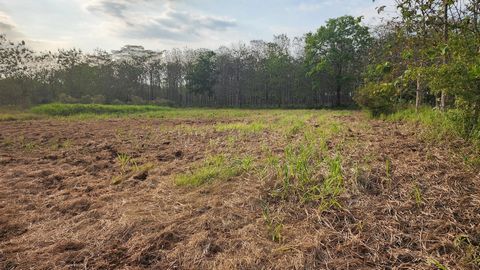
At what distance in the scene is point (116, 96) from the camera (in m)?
34.2

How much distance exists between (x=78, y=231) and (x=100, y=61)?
36129 millimetres

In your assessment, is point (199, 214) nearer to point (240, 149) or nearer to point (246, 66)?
point (240, 149)

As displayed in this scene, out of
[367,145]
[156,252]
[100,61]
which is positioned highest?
[100,61]

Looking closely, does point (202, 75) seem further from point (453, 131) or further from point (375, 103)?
point (453, 131)

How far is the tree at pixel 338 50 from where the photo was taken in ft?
A: 107

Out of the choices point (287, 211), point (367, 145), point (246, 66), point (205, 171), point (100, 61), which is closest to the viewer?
point (287, 211)

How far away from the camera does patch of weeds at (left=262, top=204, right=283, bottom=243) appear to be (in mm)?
2342

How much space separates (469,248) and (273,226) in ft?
4.61

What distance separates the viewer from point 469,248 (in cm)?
197

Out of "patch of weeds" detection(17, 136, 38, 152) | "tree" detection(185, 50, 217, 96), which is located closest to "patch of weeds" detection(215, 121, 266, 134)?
"patch of weeds" detection(17, 136, 38, 152)

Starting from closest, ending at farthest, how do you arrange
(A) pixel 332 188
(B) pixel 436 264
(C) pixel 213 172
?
(B) pixel 436 264 → (A) pixel 332 188 → (C) pixel 213 172

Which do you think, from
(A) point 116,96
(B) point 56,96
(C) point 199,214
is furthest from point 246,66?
(C) point 199,214

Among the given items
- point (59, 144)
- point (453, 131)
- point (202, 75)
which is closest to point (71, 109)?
point (59, 144)

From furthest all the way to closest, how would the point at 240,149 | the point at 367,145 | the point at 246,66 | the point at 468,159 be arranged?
the point at 246,66, the point at 240,149, the point at 367,145, the point at 468,159
